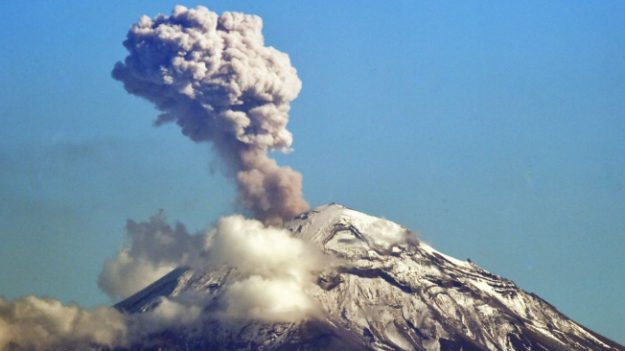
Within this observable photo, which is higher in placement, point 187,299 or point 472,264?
point 472,264

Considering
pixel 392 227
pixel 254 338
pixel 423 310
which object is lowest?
pixel 254 338

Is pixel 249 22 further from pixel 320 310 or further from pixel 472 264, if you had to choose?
pixel 472 264

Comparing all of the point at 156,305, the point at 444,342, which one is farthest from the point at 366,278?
the point at 156,305

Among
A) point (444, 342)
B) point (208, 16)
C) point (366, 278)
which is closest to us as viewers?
point (208, 16)

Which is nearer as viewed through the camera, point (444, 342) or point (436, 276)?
point (444, 342)

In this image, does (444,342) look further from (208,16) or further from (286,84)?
(208,16)

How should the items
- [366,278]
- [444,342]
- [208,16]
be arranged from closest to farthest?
[208,16] < [444,342] < [366,278]
